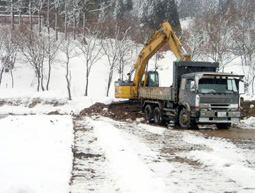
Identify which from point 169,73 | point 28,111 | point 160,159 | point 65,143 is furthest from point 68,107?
point 160,159

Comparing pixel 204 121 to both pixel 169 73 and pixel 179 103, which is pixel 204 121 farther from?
pixel 169 73

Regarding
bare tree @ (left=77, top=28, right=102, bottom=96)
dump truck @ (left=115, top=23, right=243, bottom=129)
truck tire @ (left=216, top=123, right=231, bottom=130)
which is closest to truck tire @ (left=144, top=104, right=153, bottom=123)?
dump truck @ (left=115, top=23, right=243, bottom=129)

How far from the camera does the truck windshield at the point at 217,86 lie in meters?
14.6

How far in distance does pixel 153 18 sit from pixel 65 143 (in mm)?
55185

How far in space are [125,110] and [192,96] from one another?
8.95m

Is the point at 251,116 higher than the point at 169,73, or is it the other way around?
the point at 169,73

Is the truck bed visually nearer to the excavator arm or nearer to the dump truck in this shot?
the dump truck

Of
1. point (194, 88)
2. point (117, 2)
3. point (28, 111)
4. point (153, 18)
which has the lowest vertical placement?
point (28, 111)

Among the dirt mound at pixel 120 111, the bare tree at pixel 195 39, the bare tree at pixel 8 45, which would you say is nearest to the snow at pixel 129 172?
the dirt mound at pixel 120 111

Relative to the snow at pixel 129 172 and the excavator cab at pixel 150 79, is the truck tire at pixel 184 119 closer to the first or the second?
the excavator cab at pixel 150 79

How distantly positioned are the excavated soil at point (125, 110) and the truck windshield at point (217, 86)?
5.92 m

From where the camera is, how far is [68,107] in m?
33.8

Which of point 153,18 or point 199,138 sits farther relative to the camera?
point 153,18

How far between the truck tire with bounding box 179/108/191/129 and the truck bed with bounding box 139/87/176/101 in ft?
2.80
